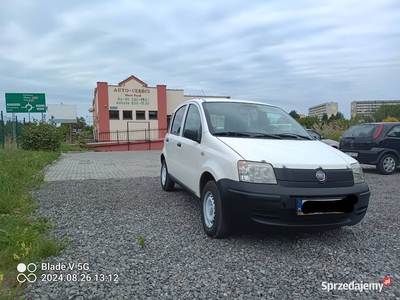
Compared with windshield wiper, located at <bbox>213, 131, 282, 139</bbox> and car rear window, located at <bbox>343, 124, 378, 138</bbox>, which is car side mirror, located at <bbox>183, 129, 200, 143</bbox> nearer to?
windshield wiper, located at <bbox>213, 131, 282, 139</bbox>

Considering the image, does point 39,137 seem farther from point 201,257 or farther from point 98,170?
point 201,257

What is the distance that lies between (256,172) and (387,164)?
7.65 metres

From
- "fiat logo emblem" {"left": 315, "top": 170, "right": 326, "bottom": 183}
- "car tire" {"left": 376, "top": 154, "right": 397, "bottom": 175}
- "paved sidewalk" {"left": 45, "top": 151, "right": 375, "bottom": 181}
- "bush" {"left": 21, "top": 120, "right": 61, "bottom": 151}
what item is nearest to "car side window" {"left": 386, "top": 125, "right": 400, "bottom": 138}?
"car tire" {"left": 376, "top": 154, "right": 397, "bottom": 175}

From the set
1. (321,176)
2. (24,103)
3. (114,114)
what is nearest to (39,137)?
(24,103)

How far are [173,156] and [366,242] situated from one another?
10.8ft

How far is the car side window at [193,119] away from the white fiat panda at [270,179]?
0.22 m

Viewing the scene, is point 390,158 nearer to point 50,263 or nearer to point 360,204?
point 360,204

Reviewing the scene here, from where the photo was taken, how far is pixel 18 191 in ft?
18.3

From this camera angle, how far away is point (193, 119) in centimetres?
481

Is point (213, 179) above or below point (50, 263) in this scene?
above

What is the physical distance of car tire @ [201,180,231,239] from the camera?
11.1 ft

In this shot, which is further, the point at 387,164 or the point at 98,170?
the point at 98,170

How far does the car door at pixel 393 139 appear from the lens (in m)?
8.95

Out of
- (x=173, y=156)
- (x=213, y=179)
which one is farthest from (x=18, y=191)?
(x=213, y=179)
